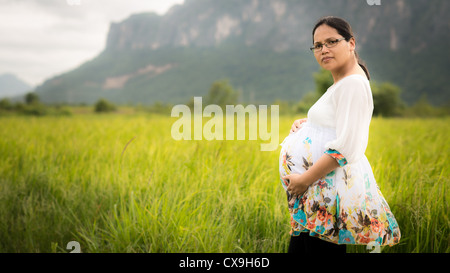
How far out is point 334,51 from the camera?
961 millimetres

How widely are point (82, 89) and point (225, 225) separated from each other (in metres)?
99.6

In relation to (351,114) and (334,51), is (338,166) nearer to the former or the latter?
(351,114)

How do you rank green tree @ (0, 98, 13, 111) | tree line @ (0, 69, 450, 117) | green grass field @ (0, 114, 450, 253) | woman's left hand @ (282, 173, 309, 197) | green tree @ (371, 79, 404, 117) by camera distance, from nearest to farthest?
woman's left hand @ (282, 173, 309, 197)
green grass field @ (0, 114, 450, 253)
tree line @ (0, 69, 450, 117)
green tree @ (0, 98, 13, 111)
green tree @ (371, 79, 404, 117)

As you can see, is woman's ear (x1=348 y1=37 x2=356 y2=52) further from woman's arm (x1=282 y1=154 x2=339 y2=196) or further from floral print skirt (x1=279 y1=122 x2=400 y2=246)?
woman's arm (x1=282 y1=154 x2=339 y2=196)

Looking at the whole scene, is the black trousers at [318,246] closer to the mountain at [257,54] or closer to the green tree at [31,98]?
the green tree at [31,98]

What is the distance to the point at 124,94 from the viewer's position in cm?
9306

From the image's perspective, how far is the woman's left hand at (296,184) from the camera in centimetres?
98

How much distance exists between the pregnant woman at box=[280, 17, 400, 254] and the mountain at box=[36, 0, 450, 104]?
2063 inches

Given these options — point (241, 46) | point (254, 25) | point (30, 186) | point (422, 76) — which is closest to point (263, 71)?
point (241, 46)

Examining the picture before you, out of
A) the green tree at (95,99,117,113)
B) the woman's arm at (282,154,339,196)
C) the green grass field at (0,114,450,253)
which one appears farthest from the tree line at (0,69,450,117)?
the woman's arm at (282,154,339,196)

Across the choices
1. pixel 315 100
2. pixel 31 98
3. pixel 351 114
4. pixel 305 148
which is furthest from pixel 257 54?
pixel 351 114

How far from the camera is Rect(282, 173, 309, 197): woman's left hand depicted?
98 centimetres

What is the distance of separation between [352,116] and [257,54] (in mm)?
111940
